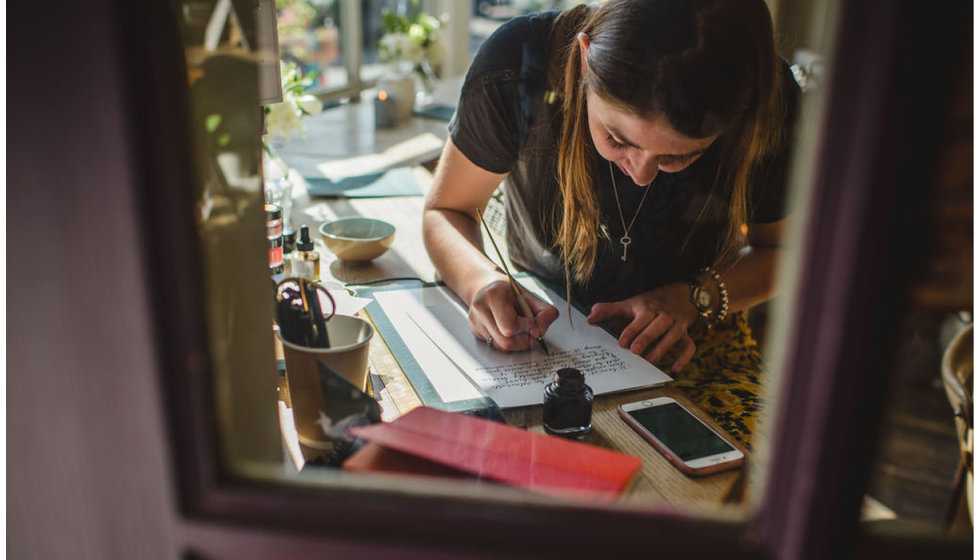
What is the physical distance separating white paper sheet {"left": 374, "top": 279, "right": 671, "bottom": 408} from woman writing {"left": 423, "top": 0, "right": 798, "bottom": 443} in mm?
32

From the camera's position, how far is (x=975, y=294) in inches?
16.9

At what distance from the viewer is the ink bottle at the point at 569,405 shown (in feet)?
2.57

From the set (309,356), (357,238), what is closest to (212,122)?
(309,356)

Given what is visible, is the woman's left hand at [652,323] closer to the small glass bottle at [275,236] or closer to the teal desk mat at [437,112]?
the small glass bottle at [275,236]

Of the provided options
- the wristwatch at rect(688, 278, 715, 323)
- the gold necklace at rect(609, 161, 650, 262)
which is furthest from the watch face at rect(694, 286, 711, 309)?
the gold necklace at rect(609, 161, 650, 262)

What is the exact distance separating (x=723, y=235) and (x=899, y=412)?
40.1 inches

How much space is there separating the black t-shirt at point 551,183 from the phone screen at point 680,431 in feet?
1.25

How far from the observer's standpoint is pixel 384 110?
2676 millimetres

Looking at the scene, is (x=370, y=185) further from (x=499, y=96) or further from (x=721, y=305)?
(x=721, y=305)

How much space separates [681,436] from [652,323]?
1.00 feet

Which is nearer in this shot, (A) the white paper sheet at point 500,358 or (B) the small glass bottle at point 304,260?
(A) the white paper sheet at point 500,358

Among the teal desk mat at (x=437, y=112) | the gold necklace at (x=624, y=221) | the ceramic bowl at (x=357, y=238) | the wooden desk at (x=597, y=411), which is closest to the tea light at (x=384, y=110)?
the teal desk mat at (x=437, y=112)

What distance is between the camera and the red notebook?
0.51 metres

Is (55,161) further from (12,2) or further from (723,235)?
(723,235)
